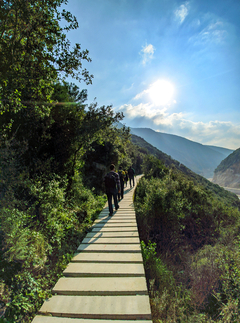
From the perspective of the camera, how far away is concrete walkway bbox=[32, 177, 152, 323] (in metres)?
2.18

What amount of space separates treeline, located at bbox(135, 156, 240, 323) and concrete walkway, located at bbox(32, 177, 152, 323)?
94cm

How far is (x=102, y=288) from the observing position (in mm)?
2648

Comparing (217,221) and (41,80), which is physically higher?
(41,80)

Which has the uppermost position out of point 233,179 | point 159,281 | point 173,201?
point 173,201

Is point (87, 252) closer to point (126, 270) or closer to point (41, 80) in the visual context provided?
point (126, 270)

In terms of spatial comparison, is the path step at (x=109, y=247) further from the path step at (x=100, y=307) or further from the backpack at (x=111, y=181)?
the backpack at (x=111, y=181)

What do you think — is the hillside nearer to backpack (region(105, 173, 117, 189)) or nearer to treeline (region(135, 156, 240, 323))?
treeline (region(135, 156, 240, 323))

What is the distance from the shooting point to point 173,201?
28.7 feet

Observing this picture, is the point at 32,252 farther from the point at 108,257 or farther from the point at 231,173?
the point at 231,173

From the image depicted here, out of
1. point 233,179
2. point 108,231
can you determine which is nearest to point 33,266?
point 108,231

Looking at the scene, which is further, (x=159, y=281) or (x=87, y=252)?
(x=159, y=281)

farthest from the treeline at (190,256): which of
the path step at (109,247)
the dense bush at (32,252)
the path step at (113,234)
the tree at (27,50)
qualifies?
the tree at (27,50)

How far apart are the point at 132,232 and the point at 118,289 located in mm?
2356

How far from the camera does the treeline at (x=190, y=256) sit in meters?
3.95
